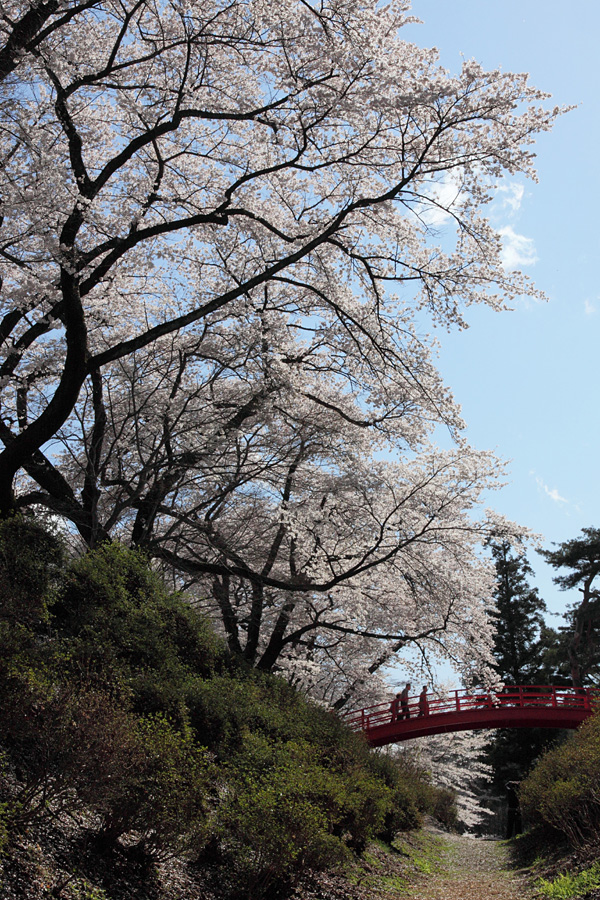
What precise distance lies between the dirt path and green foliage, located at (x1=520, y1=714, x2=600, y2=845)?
3.21 feet

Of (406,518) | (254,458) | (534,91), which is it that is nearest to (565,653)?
(406,518)

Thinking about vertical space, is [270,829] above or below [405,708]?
below

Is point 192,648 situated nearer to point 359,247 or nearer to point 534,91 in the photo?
point 359,247

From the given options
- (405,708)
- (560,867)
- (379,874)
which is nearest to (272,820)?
(379,874)

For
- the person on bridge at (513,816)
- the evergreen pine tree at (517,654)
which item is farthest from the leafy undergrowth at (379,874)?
the evergreen pine tree at (517,654)

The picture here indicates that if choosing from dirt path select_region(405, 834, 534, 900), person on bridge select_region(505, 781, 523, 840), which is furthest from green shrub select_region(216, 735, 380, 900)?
person on bridge select_region(505, 781, 523, 840)

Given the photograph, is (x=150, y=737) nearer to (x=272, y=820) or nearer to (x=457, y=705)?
Answer: (x=272, y=820)

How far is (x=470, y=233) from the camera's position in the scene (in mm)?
7996

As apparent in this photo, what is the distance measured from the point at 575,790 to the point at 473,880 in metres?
2.55

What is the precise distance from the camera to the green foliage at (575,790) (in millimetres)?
8297

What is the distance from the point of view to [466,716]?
15609 millimetres

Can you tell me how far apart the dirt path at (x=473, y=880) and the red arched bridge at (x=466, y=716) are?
2490mm

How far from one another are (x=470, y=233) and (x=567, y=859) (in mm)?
7958

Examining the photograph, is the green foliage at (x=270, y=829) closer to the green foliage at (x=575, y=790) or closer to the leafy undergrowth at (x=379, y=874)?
the leafy undergrowth at (x=379, y=874)
